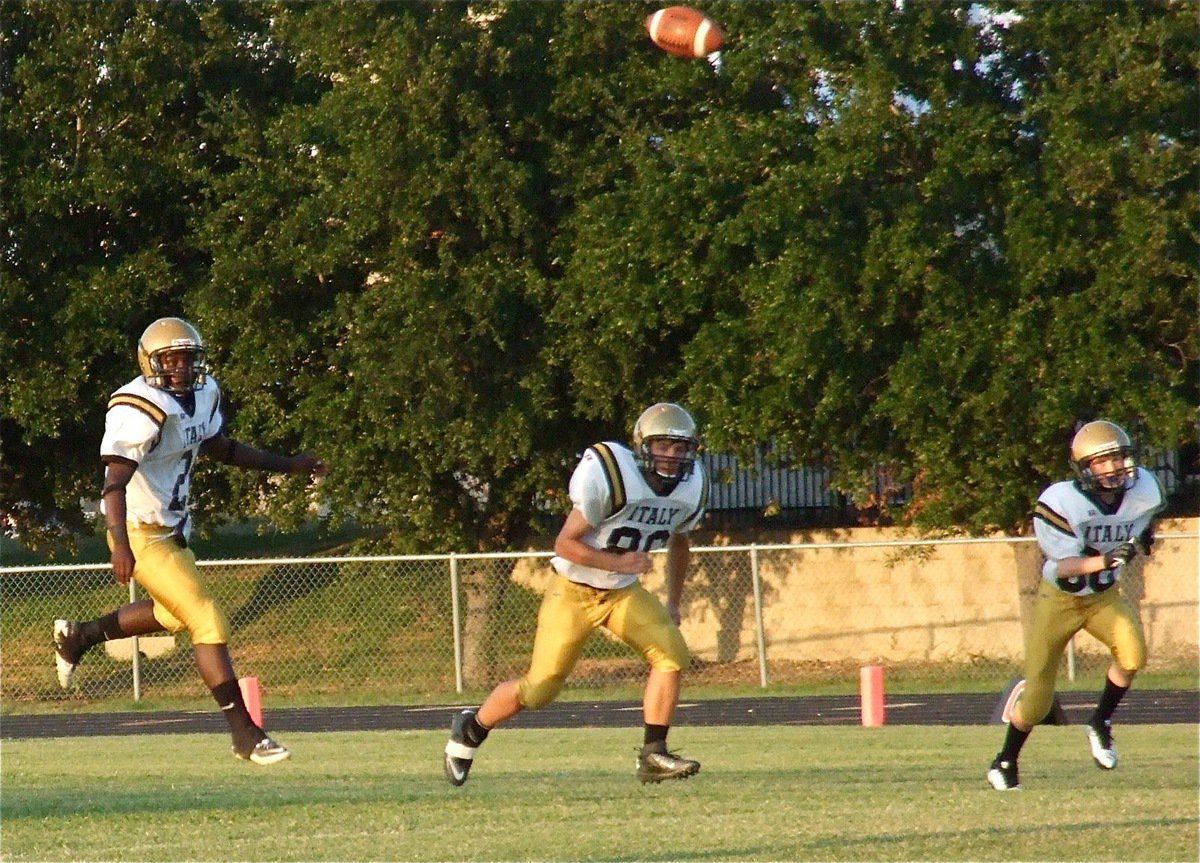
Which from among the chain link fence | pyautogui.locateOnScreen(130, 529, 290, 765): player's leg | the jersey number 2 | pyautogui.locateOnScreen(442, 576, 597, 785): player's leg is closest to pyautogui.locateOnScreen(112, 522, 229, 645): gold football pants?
pyautogui.locateOnScreen(130, 529, 290, 765): player's leg

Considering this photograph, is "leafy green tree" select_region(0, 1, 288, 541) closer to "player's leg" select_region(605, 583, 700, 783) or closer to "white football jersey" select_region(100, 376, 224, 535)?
"white football jersey" select_region(100, 376, 224, 535)

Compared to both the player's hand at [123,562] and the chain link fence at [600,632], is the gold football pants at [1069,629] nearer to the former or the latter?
the player's hand at [123,562]

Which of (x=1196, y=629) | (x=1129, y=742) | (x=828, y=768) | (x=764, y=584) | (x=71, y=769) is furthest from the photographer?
(x=764, y=584)

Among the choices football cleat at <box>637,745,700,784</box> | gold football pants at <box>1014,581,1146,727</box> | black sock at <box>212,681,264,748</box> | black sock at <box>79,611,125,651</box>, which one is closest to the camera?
black sock at <box>212,681,264,748</box>

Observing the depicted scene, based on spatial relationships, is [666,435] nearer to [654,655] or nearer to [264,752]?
[654,655]

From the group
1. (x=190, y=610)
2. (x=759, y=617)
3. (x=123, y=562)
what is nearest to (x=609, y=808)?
(x=190, y=610)

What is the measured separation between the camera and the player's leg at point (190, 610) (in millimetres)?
8461

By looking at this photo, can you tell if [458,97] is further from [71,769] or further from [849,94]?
[71,769]

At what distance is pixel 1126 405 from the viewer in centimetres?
1911

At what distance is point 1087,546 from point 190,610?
4.86 m

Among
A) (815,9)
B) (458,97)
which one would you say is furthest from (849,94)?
(458,97)

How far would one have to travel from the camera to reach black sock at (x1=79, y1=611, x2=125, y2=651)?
8875 millimetres

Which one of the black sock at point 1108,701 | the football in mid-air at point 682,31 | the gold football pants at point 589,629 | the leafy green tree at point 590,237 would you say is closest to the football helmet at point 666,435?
the gold football pants at point 589,629

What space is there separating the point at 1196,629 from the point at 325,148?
38.5ft
